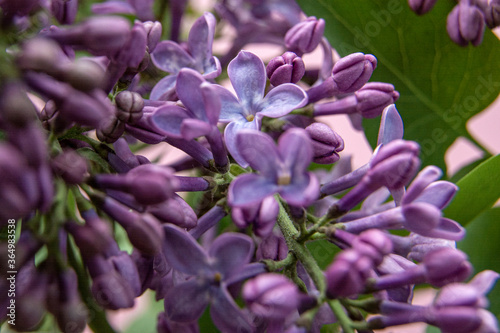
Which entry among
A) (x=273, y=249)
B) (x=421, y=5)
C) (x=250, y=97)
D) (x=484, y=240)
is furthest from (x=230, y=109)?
(x=484, y=240)

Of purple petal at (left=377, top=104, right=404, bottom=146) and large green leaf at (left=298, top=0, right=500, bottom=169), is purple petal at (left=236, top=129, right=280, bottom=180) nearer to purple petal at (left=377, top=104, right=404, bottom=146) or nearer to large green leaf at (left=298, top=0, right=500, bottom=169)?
purple petal at (left=377, top=104, right=404, bottom=146)

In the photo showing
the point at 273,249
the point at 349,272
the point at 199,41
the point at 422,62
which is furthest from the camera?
the point at 422,62

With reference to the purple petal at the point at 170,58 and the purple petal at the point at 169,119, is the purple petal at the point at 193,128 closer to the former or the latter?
the purple petal at the point at 169,119

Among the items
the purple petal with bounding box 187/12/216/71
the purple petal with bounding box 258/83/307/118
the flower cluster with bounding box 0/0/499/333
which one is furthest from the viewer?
the purple petal with bounding box 187/12/216/71

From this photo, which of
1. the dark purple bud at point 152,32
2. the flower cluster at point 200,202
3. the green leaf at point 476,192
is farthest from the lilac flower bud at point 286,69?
the green leaf at point 476,192

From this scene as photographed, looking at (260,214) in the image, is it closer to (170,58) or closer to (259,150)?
(259,150)

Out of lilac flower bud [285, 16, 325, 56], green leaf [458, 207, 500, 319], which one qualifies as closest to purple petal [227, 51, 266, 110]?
lilac flower bud [285, 16, 325, 56]
